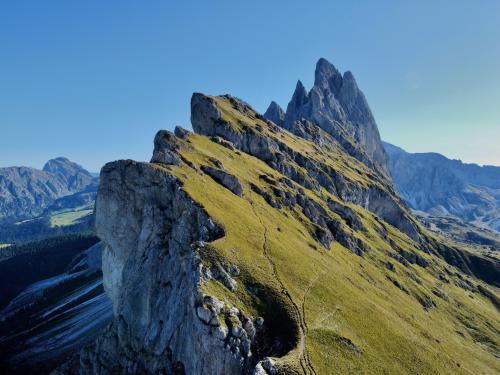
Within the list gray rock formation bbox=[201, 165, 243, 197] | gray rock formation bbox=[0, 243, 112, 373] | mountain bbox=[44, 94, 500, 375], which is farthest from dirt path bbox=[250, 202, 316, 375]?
gray rock formation bbox=[0, 243, 112, 373]

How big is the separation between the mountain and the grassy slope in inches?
15.2

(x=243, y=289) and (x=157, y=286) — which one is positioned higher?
(x=243, y=289)

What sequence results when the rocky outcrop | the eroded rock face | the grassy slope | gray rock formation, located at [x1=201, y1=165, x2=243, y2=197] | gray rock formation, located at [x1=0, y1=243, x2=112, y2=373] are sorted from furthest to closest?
gray rock formation, located at [x1=0, y1=243, x2=112, y2=373] → gray rock formation, located at [x1=201, y1=165, x2=243, y2=197] → the grassy slope → the eroded rock face → the rocky outcrop

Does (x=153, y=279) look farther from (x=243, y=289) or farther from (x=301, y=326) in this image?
(x=301, y=326)

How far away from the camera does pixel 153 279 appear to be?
273 ft

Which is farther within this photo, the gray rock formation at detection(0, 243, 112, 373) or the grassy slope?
the gray rock formation at detection(0, 243, 112, 373)

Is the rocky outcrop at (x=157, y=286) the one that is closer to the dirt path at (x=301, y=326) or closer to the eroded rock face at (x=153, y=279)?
the eroded rock face at (x=153, y=279)

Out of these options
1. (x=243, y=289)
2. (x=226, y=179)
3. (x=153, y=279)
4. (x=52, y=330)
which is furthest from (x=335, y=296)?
(x=52, y=330)

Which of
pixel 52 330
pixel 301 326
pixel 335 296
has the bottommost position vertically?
pixel 52 330

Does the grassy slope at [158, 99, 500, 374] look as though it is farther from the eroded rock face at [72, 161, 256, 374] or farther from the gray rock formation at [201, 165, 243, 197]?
the eroded rock face at [72, 161, 256, 374]

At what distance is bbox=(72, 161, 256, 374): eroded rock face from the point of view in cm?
6181

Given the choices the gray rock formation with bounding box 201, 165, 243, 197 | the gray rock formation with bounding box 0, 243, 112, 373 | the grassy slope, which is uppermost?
the gray rock formation with bounding box 201, 165, 243, 197

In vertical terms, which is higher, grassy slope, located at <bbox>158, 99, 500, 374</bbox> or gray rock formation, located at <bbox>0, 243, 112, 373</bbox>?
grassy slope, located at <bbox>158, 99, 500, 374</bbox>

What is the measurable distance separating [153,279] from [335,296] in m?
41.3
